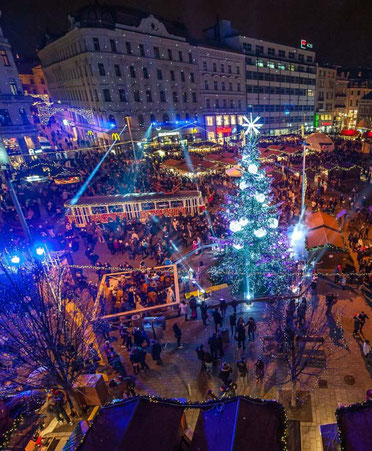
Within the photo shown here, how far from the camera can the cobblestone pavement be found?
7.50m

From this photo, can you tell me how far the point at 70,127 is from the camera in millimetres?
59312

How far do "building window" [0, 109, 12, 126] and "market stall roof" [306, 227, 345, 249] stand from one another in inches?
1653

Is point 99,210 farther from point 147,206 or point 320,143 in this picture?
point 320,143

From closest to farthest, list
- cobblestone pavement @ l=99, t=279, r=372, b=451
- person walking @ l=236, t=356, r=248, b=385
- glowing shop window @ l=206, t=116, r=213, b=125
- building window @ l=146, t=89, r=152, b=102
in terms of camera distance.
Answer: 1. cobblestone pavement @ l=99, t=279, r=372, b=451
2. person walking @ l=236, t=356, r=248, b=385
3. building window @ l=146, t=89, r=152, b=102
4. glowing shop window @ l=206, t=116, r=213, b=125

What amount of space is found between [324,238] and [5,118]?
43028mm

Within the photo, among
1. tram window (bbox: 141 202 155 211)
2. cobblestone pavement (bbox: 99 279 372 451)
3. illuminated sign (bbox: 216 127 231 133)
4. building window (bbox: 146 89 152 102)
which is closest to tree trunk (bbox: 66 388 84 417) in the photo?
cobblestone pavement (bbox: 99 279 372 451)

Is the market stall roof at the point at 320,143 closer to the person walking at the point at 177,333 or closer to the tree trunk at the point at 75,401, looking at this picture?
the person walking at the point at 177,333

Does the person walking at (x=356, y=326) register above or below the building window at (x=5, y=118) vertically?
below

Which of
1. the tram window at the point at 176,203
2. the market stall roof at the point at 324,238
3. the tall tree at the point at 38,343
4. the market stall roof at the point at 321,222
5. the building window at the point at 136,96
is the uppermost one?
the building window at the point at 136,96

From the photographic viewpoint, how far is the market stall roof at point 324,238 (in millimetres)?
13797

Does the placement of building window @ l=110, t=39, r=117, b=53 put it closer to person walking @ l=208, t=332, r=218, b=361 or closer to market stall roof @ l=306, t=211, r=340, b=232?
market stall roof @ l=306, t=211, r=340, b=232

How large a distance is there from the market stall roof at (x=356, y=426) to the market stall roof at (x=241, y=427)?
95 centimetres

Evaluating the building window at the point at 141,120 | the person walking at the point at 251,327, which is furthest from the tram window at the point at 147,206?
the building window at the point at 141,120

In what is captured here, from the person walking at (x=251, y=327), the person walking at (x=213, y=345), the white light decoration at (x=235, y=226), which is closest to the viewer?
the person walking at (x=213, y=345)
